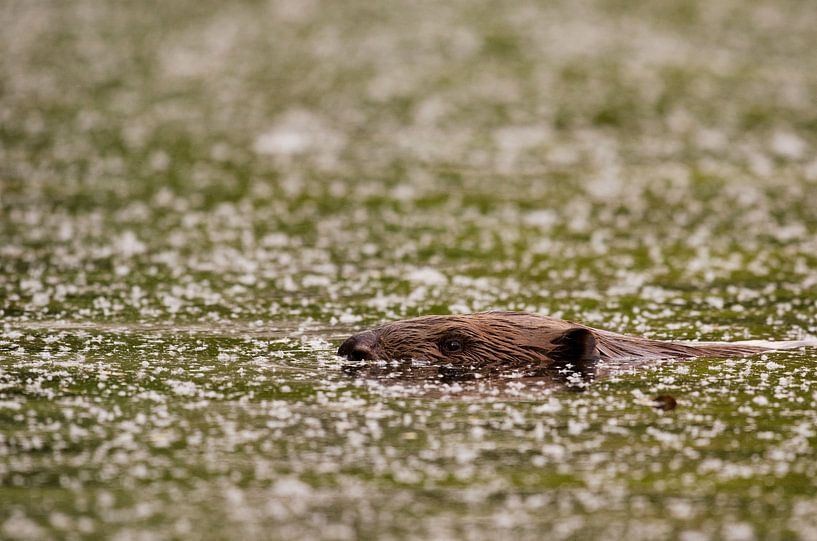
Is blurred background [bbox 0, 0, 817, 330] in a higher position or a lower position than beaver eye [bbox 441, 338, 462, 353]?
higher

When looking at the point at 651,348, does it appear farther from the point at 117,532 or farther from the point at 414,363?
the point at 117,532

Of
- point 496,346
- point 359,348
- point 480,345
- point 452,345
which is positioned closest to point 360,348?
point 359,348

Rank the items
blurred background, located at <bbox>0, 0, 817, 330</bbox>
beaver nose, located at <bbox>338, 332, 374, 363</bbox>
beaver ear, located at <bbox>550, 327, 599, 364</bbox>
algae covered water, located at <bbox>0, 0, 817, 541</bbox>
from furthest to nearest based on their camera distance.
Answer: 1. blurred background, located at <bbox>0, 0, 817, 330</bbox>
2. beaver ear, located at <bbox>550, 327, 599, 364</bbox>
3. beaver nose, located at <bbox>338, 332, 374, 363</bbox>
4. algae covered water, located at <bbox>0, 0, 817, 541</bbox>

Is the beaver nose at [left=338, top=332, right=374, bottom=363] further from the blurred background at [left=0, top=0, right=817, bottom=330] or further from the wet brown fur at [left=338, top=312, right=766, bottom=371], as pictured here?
the blurred background at [left=0, top=0, right=817, bottom=330]

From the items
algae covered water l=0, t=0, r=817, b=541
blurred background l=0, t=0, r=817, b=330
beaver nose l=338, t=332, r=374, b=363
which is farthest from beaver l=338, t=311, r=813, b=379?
blurred background l=0, t=0, r=817, b=330

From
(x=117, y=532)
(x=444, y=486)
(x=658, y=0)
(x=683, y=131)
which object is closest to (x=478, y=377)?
(x=444, y=486)

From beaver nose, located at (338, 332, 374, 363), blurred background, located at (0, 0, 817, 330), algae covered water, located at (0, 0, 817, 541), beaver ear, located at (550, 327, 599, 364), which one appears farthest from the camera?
blurred background, located at (0, 0, 817, 330)
